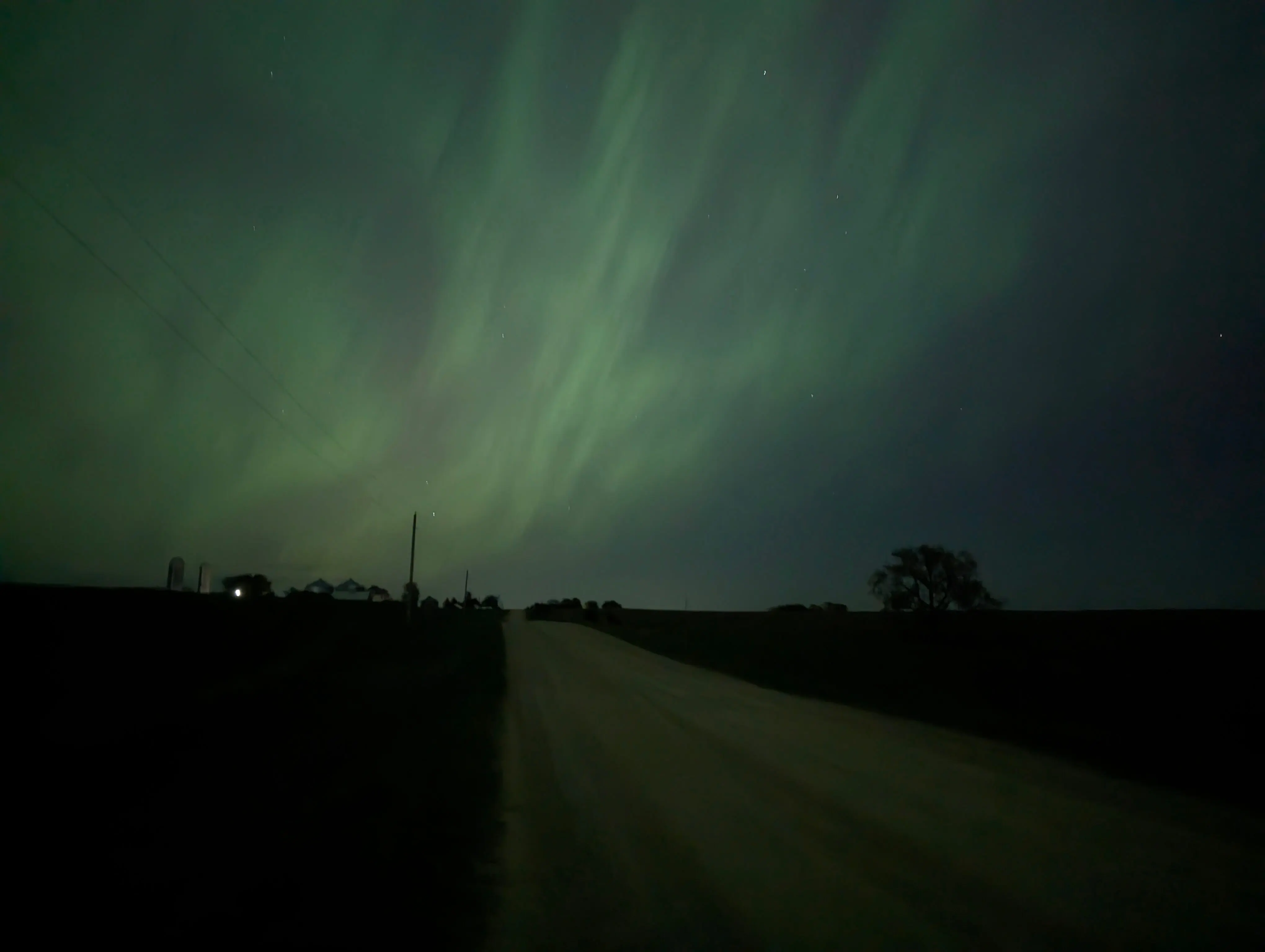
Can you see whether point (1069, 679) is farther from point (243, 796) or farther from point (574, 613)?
point (574, 613)

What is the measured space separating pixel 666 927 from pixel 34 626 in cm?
2047

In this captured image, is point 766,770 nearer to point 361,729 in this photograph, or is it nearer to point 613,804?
point 613,804

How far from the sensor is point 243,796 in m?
9.80

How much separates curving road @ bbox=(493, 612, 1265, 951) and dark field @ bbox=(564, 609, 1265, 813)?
6.98ft

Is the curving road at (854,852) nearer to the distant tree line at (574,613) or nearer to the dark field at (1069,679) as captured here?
the dark field at (1069,679)

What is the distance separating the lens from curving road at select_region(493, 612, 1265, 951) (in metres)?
5.82

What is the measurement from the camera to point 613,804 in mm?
9836

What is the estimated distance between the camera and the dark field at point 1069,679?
1442 cm

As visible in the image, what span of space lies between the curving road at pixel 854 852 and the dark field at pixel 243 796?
0.77m

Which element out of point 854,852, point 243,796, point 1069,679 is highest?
point 1069,679

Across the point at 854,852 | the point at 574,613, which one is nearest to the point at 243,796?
the point at 854,852

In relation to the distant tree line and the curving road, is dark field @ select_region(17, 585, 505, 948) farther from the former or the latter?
the distant tree line

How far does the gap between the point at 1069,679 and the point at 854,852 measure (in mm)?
24131

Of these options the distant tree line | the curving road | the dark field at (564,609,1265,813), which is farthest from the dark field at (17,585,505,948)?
the distant tree line
